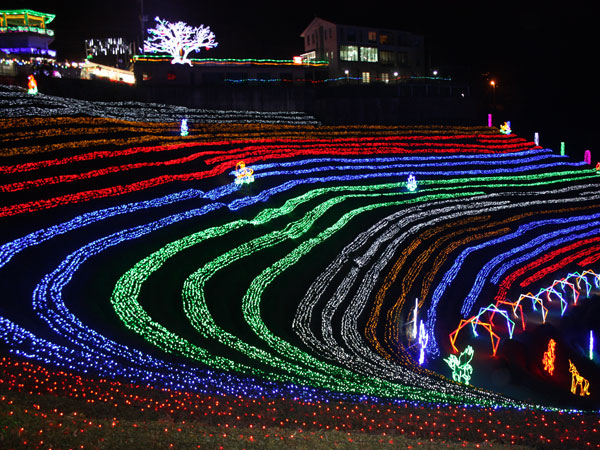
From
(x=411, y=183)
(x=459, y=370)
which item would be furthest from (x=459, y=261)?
(x=459, y=370)

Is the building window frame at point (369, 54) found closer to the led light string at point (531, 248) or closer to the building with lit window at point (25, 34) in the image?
the building with lit window at point (25, 34)

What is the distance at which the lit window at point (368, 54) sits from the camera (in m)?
47.5

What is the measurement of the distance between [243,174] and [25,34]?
34.3 meters

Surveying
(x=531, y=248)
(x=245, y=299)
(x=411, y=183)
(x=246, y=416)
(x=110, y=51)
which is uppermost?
(x=110, y=51)

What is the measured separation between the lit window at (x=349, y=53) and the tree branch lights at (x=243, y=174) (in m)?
28.7

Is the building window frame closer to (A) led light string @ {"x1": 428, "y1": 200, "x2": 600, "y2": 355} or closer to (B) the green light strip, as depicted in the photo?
(A) led light string @ {"x1": 428, "y1": 200, "x2": 600, "y2": 355}

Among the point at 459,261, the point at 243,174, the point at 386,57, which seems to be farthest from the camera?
the point at 386,57

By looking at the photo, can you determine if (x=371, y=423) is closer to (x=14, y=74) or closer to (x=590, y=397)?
(x=590, y=397)

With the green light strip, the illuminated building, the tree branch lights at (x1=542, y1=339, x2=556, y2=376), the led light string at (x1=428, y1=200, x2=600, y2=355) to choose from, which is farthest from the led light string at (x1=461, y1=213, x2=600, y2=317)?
the illuminated building

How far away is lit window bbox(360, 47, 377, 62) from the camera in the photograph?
4750 cm

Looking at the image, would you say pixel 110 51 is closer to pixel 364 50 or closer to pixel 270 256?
pixel 364 50

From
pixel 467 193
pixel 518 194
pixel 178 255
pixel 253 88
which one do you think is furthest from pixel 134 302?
pixel 253 88

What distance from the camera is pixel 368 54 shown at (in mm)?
47938

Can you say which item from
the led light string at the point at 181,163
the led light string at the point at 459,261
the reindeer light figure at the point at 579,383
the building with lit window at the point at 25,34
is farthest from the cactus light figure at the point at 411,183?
the building with lit window at the point at 25,34
